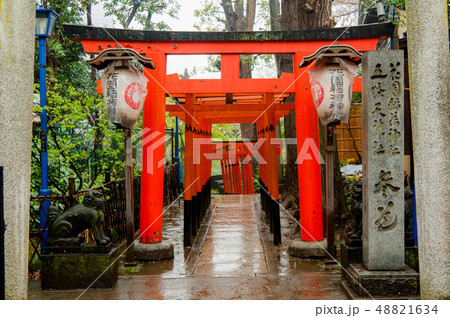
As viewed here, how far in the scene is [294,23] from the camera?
12.2m

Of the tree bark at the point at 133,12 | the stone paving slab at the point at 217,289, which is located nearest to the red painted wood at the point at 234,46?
the stone paving slab at the point at 217,289

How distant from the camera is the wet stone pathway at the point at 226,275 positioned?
560cm

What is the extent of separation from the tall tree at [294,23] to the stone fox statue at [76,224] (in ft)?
26.2

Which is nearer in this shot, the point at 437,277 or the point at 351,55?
the point at 437,277

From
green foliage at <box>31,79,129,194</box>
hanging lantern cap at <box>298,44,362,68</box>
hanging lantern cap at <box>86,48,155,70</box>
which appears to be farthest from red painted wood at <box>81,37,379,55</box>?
green foliage at <box>31,79,129,194</box>

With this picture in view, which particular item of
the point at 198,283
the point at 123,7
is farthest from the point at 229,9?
the point at 198,283

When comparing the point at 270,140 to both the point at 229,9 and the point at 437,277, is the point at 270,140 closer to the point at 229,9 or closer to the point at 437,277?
the point at 437,277

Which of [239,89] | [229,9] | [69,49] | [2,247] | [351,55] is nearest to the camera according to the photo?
[2,247]

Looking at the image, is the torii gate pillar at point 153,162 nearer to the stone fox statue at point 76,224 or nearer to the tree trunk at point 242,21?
the stone fox statue at point 76,224

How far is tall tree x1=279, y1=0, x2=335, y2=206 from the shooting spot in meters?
11.2

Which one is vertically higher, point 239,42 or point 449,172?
point 239,42

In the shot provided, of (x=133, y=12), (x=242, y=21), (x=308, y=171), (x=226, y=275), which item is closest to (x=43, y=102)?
(x=226, y=275)

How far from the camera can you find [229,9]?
22453 millimetres

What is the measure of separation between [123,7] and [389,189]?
1610 centimetres
